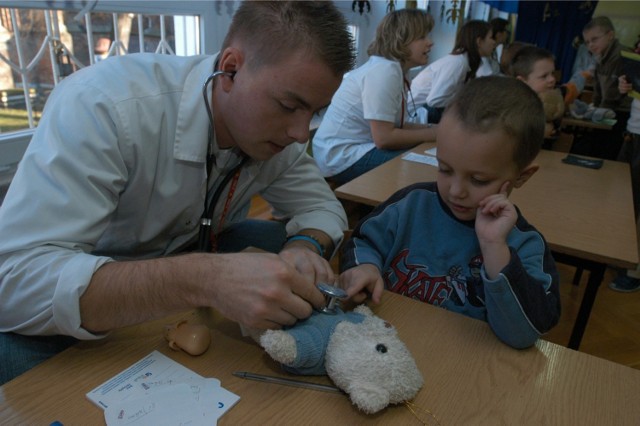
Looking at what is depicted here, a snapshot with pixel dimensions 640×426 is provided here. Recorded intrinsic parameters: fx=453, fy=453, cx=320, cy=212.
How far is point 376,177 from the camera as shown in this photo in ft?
6.19

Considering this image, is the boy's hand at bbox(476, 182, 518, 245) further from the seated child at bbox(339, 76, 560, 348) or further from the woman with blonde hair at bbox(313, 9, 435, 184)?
the woman with blonde hair at bbox(313, 9, 435, 184)

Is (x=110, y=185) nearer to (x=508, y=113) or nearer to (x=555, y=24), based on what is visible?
(x=508, y=113)

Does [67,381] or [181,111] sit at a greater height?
[181,111]

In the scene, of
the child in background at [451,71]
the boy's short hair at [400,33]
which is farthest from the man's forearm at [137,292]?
the child in background at [451,71]

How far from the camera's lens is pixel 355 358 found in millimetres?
678

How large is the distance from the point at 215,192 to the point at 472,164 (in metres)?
0.63

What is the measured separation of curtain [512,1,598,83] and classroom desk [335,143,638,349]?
781cm

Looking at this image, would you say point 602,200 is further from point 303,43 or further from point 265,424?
point 265,424

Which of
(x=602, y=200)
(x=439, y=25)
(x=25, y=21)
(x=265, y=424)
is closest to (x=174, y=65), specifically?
(x=265, y=424)

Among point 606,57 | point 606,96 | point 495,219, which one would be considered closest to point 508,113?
point 495,219

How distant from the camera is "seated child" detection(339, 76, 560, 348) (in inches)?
34.4

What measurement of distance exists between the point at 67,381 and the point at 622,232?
1.60m

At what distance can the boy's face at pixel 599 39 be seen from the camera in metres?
3.57

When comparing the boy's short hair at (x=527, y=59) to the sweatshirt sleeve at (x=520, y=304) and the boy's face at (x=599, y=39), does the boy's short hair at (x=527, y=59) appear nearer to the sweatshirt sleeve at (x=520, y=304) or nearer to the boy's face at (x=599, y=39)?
the boy's face at (x=599, y=39)
